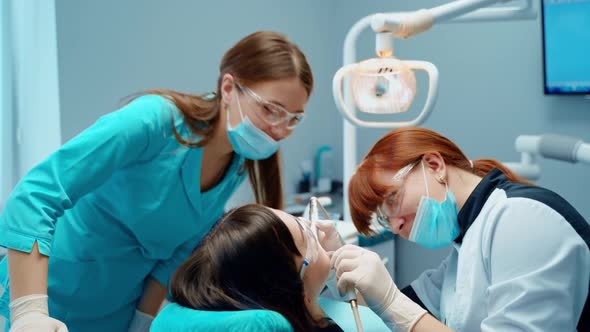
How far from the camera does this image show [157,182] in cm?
148

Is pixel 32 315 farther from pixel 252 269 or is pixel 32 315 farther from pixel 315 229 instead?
pixel 315 229

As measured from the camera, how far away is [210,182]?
5.38ft

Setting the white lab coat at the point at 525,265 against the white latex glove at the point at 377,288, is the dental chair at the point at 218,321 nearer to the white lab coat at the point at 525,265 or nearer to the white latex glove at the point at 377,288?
the white latex glove at the point at 377,288

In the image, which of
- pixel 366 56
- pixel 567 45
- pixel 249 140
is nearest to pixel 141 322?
pixel 249 140

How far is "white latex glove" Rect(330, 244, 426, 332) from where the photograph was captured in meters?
1.21

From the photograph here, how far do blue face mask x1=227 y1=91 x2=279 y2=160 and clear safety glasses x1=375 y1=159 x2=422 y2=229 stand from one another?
345 millimetres

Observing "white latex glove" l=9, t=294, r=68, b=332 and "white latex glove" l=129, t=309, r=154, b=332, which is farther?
"white latex glove" l=129, t=309, r=154, b=332

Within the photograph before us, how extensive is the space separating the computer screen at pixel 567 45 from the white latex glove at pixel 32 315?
2023mm

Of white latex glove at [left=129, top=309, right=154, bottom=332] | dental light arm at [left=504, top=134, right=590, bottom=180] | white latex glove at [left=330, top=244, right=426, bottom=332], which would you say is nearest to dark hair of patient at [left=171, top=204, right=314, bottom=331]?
white latex glove at [left=330, top=244, right=426, bottom=332]

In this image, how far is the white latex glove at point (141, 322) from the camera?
162cm

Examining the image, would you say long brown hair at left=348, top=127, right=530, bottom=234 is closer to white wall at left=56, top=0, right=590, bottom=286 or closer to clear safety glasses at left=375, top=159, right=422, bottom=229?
clear safety glasses at left=375, top=159, right=422, bottom=229

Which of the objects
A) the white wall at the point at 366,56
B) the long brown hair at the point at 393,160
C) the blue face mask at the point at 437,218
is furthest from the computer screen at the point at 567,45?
the blue face mask at the point at 437,218

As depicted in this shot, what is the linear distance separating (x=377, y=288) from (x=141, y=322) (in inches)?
29.9

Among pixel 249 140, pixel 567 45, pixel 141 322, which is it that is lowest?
pixel 141 322
